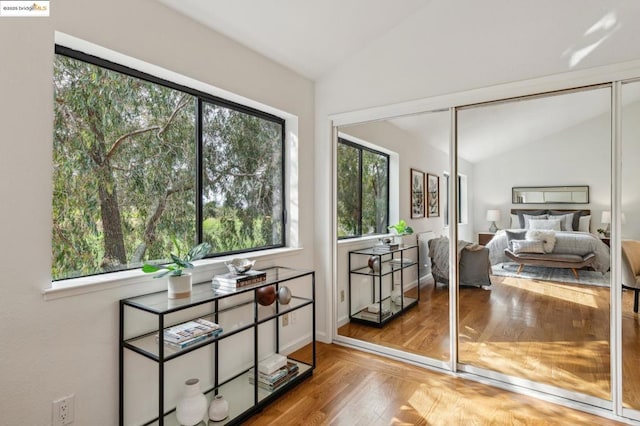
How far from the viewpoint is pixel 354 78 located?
2996mm

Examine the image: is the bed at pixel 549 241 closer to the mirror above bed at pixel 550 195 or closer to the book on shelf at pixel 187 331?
the mirror above bed at pixel 550 195

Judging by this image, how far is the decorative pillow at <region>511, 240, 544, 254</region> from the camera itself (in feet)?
7.87

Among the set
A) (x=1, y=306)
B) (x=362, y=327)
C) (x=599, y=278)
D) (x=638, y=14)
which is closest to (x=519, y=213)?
(x=599, y=278)

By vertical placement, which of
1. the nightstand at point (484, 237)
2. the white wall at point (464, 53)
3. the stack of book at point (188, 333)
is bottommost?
the stack of book at point (188, 333)

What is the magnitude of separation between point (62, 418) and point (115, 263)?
29.2 inches

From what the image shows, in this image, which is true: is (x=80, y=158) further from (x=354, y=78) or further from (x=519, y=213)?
(x=519, y=213)

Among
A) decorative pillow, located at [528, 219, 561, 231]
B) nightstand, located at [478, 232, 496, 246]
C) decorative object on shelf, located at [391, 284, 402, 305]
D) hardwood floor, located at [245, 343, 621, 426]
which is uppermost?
decorative pillow, located at [528, 219, 561, 231]

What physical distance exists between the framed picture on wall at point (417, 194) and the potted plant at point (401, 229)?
0.35 ft

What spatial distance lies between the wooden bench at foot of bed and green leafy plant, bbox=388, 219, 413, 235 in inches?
28.5

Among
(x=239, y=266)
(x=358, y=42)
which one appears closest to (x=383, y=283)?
(x=239, y=266)

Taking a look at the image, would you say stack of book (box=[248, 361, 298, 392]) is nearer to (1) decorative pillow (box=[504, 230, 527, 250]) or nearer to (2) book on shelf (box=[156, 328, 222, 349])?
(2) book on shelf (box=[156, 328, 222, 349])

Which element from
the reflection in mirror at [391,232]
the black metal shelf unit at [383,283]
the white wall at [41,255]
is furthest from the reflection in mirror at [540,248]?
the white wall at [41,255]

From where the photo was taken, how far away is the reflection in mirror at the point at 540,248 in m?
2.16

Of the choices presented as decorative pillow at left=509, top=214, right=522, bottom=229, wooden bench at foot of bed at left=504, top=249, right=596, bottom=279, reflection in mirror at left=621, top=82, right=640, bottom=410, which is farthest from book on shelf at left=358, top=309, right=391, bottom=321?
reflection in mirror at left=621, top=82, right=640, bottom=410
